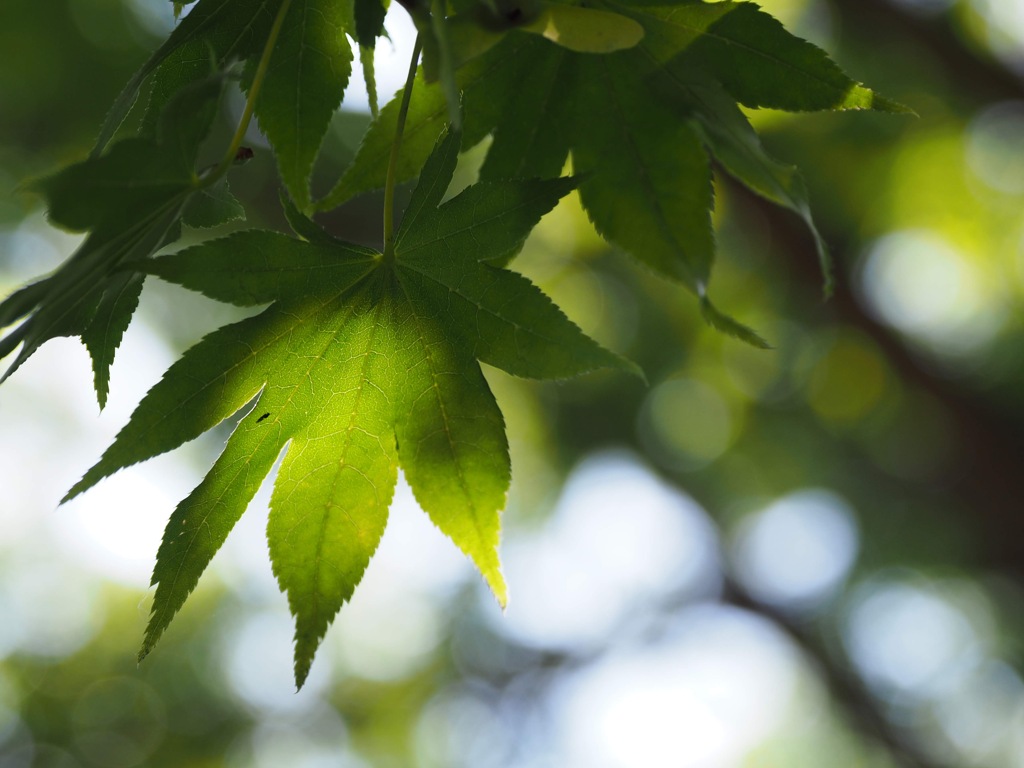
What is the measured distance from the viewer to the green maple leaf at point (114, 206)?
1.90 ft

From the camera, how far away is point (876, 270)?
17.4 feet

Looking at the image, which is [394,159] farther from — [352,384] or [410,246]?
[352,384]

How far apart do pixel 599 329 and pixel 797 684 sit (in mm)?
3396

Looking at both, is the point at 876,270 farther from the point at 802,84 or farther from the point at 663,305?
the point at 802,84

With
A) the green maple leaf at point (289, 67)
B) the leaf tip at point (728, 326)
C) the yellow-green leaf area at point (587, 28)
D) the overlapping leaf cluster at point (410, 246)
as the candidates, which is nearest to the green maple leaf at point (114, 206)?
the overlapping leaf cluster at point (410, 246)

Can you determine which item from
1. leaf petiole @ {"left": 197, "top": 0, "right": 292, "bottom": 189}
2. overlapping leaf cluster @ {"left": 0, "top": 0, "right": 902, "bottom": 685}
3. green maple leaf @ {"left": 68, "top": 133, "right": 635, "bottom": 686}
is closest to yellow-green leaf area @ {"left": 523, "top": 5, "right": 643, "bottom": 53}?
overlapping leaf cluster @ {"left": 0, "top": 0, "right": 902, "bottom": 685}

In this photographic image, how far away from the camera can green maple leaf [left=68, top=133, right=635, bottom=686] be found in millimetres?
725

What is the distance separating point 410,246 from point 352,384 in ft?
0.47

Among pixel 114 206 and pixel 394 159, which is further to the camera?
pixel 394 159

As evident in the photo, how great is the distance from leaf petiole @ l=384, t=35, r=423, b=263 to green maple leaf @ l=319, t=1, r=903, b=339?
43 mm

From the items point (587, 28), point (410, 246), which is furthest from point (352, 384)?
point (587, 28)

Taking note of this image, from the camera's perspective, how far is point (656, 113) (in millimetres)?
739

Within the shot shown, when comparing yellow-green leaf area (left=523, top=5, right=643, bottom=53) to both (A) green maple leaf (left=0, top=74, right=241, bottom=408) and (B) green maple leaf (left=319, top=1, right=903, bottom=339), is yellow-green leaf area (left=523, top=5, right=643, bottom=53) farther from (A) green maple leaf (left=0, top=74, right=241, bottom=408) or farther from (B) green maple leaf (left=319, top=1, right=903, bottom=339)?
(A) green maple leaf (left=0, top=74, right=241, bottom=408)

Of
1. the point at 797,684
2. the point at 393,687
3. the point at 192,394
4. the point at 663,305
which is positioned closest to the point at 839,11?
the point at 663,305
